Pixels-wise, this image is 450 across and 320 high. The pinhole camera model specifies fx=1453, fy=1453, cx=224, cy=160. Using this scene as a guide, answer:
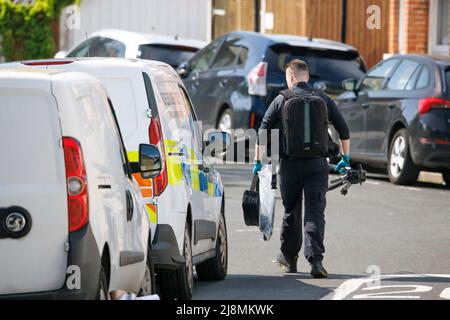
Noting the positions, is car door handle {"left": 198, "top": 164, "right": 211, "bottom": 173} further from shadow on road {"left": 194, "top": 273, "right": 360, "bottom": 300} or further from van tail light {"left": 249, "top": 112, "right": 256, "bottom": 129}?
van tail light {"left": 249, "top": 112, "right": 256, "bottom": 129}

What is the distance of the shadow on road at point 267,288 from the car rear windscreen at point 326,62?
375 inches

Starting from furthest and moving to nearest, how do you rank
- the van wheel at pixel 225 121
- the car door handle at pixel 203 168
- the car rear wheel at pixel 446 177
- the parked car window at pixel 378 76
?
1. the van wheel at pixel 225 121
2. the parked car window at pixel 378 76
3. the car rear wheel at pixel 446 177
4. the car door handle at pixel 203 168

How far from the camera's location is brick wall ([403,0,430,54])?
27359 mm

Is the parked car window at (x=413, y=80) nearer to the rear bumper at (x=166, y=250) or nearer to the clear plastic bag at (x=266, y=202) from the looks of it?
the clear plastic bag at (x=266, y=202)

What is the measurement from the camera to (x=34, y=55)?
3481 centimetres

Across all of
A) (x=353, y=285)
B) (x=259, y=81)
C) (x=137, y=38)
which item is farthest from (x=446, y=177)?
(x=353, y=285)

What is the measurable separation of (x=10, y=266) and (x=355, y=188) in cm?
1160

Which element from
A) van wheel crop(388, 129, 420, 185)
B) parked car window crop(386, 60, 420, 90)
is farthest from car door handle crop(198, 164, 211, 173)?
parked car window crop(386, 60, 420, 90)

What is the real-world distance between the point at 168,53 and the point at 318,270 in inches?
498

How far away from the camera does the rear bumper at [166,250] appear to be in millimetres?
9344

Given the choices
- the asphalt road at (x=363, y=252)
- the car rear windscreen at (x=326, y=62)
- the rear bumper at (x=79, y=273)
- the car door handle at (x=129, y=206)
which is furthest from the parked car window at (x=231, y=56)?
the rear bumper at (x=79, y=273)

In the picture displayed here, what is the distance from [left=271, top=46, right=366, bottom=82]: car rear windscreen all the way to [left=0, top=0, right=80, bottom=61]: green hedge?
14320 mm

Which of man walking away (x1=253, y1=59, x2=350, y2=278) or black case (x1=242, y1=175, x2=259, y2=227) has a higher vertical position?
man walking away (x1=253, y1=59, x2=350, y2=278)
